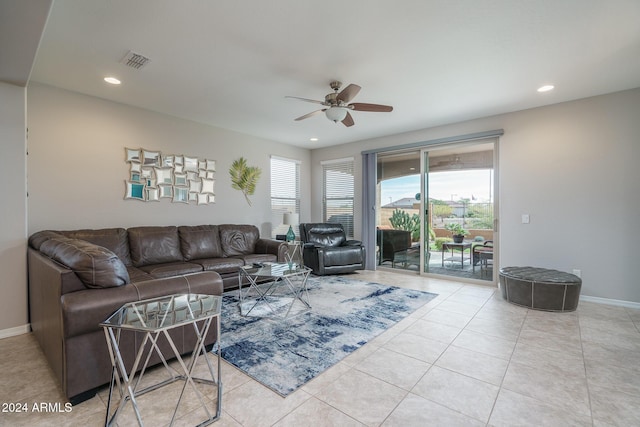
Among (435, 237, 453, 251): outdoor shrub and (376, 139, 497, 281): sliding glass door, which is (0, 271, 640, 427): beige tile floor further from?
(435, 237, 453, 251): outdoor shrub

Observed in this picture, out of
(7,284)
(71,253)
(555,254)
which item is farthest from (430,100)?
(7,284)

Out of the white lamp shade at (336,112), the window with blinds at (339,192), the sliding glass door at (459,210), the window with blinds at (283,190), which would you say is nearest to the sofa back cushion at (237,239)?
the window with blinds at (283,190)

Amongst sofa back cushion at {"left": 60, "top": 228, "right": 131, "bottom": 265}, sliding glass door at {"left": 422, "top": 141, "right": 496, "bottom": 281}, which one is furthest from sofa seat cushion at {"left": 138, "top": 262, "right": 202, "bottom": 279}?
sliding glass door at {"left": 422, "top": 141, "right": 496, "bottom": 281}

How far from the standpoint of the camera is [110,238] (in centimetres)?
358

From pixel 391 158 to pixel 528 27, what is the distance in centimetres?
347

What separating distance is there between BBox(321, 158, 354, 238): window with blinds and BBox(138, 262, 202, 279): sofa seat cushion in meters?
3.48

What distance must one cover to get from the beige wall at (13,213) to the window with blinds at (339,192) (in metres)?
4.93

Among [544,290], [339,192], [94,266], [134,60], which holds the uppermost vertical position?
[134,60]

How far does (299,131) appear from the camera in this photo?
5.27 metres

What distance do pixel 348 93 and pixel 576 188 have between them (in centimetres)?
340

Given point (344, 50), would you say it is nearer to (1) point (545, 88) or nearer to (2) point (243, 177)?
(1) point (545, 88)

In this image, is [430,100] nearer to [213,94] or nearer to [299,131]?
[299,131]

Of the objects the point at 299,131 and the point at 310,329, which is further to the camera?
the point at 299,131

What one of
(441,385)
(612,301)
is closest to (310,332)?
(441,385)
